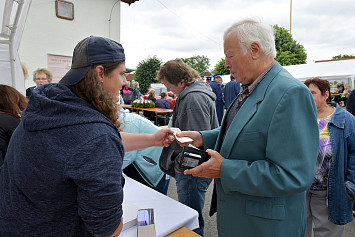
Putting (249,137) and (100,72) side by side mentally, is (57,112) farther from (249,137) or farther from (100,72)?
(249,137)

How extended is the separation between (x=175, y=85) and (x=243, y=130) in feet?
5.47

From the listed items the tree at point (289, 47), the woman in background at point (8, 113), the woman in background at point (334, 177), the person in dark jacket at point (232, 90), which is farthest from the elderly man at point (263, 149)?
the tree at point (289, 47)

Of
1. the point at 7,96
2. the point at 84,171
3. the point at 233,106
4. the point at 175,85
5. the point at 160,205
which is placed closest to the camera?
the point at 84,171

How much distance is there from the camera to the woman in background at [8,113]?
7.14 feet

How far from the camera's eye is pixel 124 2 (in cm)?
827

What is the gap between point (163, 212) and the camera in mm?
1661

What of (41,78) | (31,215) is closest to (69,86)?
(31,215)

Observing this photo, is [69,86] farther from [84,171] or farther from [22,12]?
[22,12]

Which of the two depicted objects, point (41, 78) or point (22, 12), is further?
point (41, 78)

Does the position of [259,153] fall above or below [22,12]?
below

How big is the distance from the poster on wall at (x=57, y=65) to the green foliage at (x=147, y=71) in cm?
2998

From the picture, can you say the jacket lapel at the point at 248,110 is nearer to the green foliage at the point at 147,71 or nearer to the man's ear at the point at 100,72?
the man's ear at the point at 100,72

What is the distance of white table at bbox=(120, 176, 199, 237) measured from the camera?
1469mm

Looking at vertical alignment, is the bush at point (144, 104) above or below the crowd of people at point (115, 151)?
below
